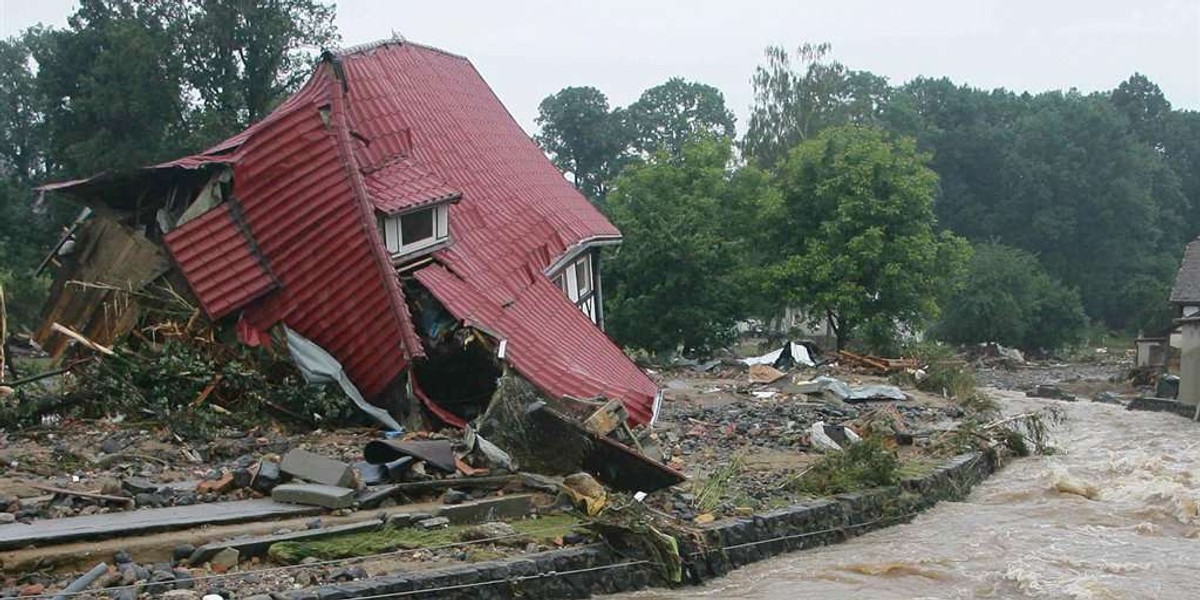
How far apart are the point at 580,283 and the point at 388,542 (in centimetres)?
1494

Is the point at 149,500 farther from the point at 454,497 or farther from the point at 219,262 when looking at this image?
the point at 219,262

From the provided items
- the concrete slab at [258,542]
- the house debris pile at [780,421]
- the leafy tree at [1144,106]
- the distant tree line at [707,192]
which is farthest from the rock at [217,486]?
the leafy tree at [1144,106]

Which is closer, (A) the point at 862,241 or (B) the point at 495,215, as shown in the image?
(B) the point at 495,215

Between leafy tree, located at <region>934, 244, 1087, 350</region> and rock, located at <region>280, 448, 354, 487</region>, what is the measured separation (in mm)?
39116

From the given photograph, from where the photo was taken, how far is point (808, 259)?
1329 inches

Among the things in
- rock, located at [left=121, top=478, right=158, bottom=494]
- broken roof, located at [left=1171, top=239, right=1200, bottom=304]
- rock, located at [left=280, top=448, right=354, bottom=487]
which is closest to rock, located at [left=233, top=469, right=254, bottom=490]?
rock, located at [left=280, top=448, right=354, bottom=487]

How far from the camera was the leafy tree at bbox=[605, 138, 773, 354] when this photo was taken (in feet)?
106

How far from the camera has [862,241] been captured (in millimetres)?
32969

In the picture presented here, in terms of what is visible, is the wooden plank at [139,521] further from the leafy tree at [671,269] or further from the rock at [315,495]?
the leafy tree at [671,269]

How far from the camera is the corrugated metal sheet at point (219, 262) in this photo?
14695mm

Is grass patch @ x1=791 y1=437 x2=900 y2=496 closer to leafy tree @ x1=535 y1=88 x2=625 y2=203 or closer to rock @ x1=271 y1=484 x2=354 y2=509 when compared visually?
rock @ x1=271 y1=484 x2=354 y2=509

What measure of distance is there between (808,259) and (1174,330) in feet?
32.8

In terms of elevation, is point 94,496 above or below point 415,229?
below

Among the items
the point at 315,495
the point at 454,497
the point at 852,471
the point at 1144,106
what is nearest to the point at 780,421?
the point at 852,471
